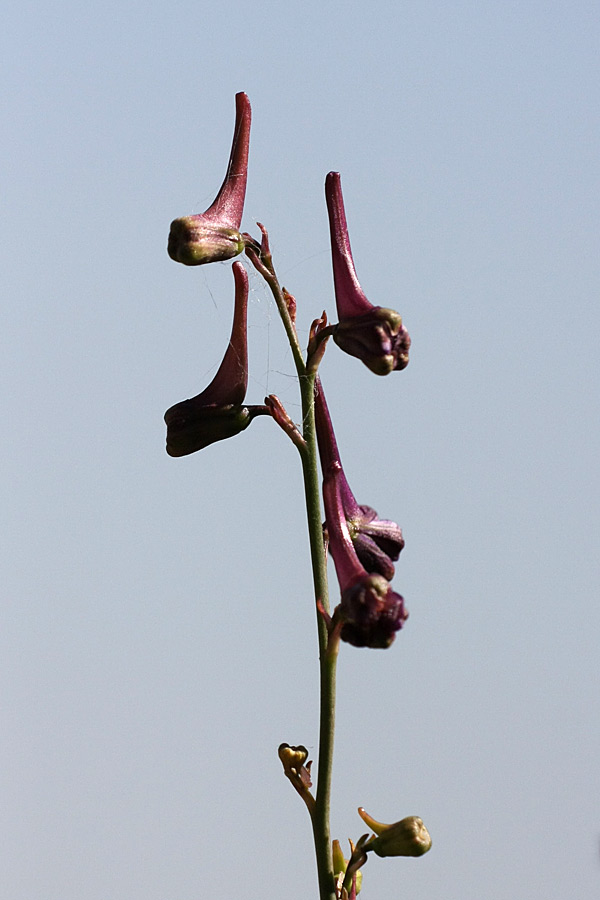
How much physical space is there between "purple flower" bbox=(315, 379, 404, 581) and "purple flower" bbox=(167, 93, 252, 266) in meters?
0.16

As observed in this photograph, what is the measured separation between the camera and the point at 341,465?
112 centimetres

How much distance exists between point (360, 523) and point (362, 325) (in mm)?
214

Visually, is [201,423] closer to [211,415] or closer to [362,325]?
[211,415]

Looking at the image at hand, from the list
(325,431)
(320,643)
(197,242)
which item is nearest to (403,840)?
(320,643)

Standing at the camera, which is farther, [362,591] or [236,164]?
[236,164]

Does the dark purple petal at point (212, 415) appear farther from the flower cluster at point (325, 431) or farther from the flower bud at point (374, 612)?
the flower bud at point (374, 612)

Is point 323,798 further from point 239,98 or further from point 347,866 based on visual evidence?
point 239,98

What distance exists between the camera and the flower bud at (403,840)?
3.46 ft

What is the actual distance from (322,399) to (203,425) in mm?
115

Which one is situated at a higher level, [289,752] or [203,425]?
[203,425]

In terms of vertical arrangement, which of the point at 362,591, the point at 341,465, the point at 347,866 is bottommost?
the point at 347,866

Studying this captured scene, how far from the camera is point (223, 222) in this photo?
3.55 ft

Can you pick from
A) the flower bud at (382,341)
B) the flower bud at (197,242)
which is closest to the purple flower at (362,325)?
the flower bud at (382,341)

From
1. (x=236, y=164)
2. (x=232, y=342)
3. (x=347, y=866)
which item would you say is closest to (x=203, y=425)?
(x=232, y=342)
